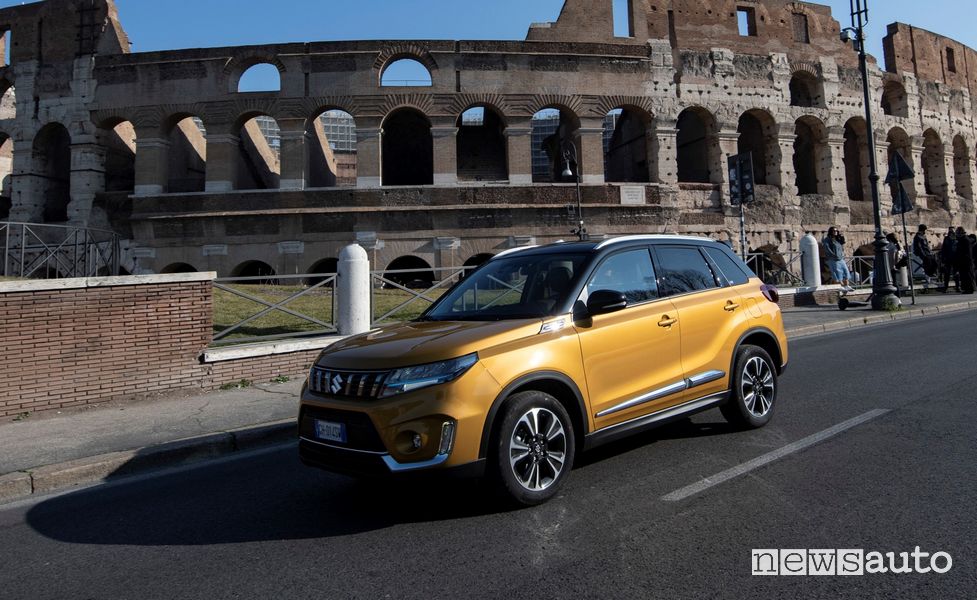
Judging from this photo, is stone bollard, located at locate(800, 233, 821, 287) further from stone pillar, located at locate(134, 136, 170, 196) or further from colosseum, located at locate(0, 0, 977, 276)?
stone pillar, located at locate(134, 136, 170, 196)

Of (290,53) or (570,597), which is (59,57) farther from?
(570,597)

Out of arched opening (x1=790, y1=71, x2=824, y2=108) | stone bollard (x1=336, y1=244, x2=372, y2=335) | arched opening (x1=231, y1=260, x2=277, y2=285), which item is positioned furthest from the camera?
arched opening (x1=790, y1=71, x2=824, y2=108)

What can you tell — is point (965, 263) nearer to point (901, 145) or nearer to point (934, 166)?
point (901, 145)

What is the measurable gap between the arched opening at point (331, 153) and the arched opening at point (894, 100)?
91.9 ft

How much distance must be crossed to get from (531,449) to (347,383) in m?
1.27

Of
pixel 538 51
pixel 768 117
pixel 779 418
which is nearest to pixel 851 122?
pixel 768 117

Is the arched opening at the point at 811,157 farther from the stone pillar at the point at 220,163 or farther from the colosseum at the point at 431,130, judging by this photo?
the stone pillar at the point at 220,163

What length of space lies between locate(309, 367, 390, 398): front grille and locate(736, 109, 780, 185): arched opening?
83.7 feet

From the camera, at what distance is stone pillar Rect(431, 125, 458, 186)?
21.1 meters

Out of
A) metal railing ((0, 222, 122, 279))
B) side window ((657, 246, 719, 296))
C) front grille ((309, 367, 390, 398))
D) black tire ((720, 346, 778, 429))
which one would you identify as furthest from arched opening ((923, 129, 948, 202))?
metal railing ((0, 222, 122, 279))

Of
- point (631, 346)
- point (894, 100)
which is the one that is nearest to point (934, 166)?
point (894, 100)

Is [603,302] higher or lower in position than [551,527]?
higher

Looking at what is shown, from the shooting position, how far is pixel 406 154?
28750 millimetres

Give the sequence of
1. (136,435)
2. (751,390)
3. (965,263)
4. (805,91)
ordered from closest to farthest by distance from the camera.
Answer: (751,390), (136,435), (965,263), (805,91)
